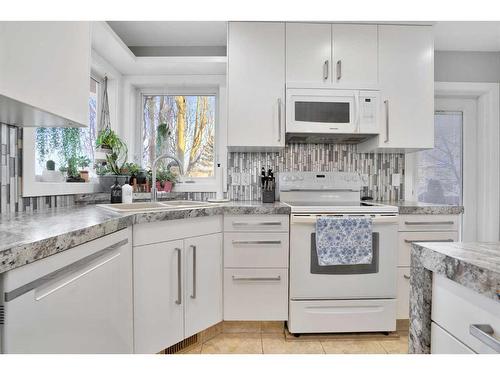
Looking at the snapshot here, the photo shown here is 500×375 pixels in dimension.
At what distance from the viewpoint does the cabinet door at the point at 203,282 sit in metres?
1.77

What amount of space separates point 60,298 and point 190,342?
120cm

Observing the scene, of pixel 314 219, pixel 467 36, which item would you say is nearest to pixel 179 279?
pixel 314 219

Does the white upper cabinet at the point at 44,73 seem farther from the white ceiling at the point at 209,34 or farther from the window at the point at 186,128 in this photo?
the window at the point at 186,128

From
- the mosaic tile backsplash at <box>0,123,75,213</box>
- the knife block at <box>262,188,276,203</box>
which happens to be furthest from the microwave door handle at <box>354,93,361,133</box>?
the mosaic tile backsplash at <box>0,123,75,213</box>

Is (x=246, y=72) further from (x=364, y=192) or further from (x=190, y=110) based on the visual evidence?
(x=364, y=192)

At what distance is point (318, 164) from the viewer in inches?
105

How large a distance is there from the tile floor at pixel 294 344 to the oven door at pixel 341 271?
290 millimetres

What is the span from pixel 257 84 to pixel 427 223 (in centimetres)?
159

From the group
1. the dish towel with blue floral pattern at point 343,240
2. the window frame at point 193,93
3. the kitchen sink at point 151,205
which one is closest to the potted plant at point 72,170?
the kitchen sink at point 151,205

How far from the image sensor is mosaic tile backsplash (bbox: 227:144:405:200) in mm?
2646

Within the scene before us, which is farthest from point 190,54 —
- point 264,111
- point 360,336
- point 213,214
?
point 360,336

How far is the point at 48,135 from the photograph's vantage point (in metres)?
1.84

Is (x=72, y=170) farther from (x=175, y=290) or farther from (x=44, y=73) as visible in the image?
(x=175, y=290)

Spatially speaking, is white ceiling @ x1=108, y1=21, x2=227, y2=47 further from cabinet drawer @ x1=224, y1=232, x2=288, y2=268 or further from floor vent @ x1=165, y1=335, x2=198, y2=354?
floor vent @ x1=165, y1=335, x2=198, y2=354
